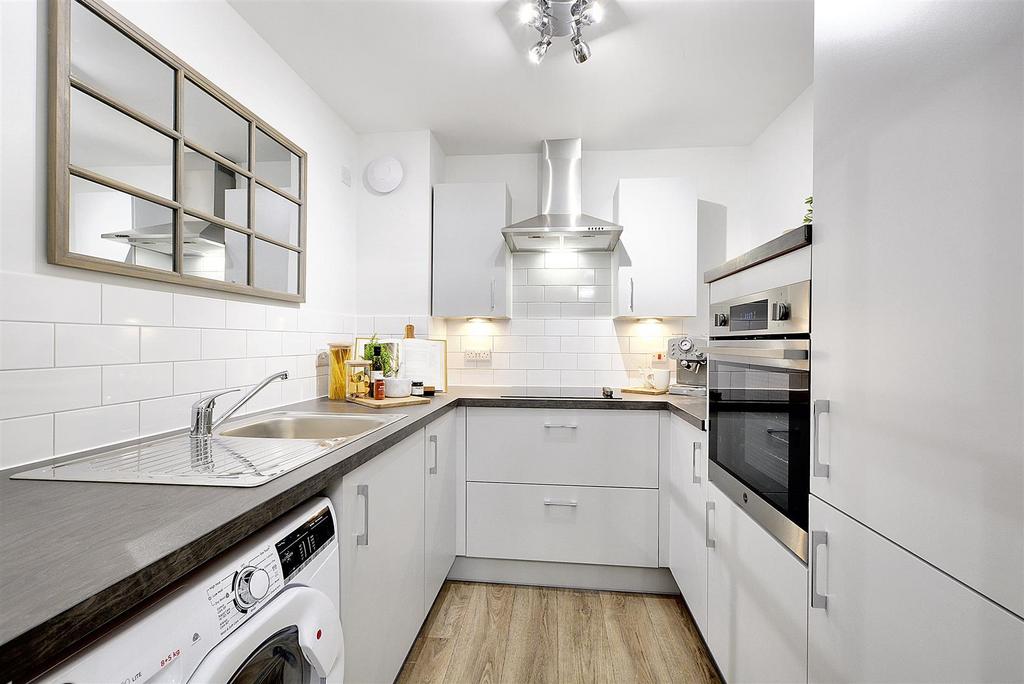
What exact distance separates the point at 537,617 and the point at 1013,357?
204 cm

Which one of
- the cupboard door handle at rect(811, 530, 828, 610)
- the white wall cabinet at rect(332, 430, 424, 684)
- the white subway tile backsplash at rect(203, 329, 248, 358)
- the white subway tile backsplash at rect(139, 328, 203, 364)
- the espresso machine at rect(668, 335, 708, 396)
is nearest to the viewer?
the cupboard door handle at rect(811, 530, 828, 610)

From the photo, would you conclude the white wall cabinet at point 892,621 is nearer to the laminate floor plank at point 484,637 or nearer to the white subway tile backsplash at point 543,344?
the laminate floor plank at point 484,637

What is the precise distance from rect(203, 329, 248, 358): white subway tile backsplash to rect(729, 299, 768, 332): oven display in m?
1.72

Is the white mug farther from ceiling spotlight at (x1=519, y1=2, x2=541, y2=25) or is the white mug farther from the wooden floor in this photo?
ceiling spotlight at (x1=519, y1=2, x2=541, y2=25)

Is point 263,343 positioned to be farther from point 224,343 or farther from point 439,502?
point 439,502

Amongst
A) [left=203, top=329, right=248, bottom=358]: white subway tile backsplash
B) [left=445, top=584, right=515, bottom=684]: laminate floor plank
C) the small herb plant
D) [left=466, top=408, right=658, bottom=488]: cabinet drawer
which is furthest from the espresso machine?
[left=203, top=329, right=248, bottom=358]: white subway tile backsplash

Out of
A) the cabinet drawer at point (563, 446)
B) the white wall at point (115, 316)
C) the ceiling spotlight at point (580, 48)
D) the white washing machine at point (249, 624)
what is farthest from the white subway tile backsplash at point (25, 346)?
the ceiling spotlight at point (580, 48)

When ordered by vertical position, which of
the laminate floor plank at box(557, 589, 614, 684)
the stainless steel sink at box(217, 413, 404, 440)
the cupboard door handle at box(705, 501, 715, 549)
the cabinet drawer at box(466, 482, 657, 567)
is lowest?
the laminate floor plank at box(557, 589, 614, 684)

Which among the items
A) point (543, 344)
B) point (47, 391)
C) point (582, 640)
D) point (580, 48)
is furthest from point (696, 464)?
point (47, 391)

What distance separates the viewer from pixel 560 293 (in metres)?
3.18

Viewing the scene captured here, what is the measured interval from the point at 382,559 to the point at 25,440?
2.95ft

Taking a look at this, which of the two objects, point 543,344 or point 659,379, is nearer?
point 659,379

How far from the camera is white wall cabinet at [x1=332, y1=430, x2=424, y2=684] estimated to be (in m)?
1.24

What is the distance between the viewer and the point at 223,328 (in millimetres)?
1753
